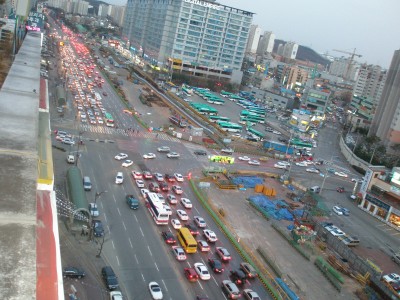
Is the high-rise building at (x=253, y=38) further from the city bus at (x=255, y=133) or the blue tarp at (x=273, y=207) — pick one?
the blue tarp at (x=273, y=207)

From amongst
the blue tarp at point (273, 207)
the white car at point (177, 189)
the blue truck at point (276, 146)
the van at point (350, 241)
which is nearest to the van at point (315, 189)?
the blue tarp at point (273, 207)

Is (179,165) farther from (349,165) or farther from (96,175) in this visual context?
(349,165)

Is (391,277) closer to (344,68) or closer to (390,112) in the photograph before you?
(390,112)

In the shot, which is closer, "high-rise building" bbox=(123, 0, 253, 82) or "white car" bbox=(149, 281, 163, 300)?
"white car" bbox=(149, 281, 163, 300)

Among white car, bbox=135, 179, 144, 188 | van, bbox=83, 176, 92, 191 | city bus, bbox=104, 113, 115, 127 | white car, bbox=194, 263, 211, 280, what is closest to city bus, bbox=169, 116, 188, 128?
city bus, bbox=104, 113, 115, 127

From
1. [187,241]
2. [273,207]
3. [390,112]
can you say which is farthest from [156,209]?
[390,112]

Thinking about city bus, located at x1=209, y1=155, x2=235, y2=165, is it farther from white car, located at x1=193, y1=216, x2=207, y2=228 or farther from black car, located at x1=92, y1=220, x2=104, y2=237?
black car, located at x1=92, y1=220, x2=104, y2=237
